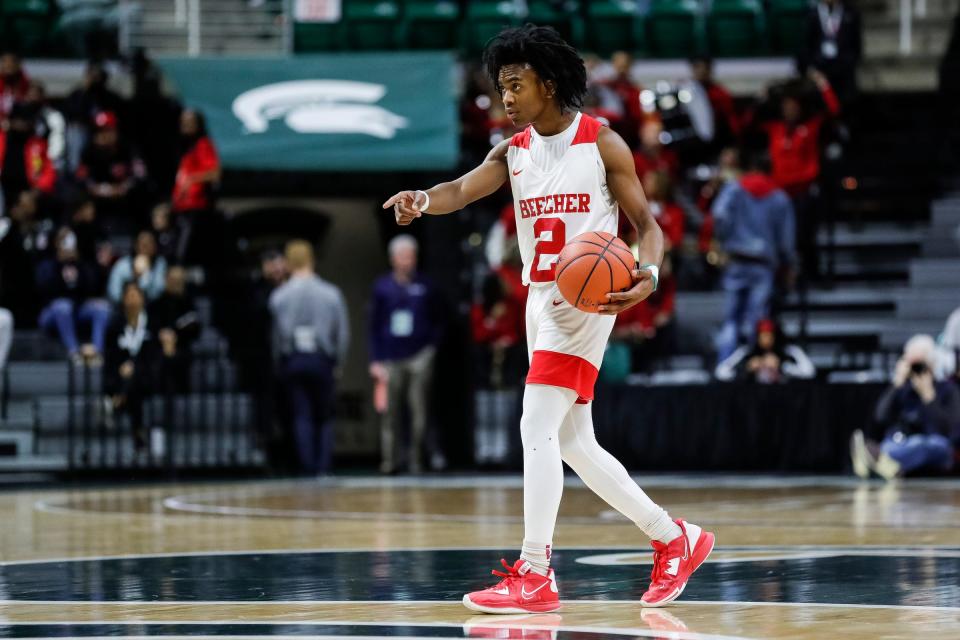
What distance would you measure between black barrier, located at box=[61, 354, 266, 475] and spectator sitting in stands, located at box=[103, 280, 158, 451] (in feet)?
0.08

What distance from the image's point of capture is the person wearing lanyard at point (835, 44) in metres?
18.1

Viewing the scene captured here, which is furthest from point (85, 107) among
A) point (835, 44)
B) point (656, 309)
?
point (835, 44)

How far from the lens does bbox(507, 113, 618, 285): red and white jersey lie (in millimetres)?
6133

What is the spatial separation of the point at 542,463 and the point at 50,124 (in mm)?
12591

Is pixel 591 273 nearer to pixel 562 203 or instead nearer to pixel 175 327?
pixel 562 203

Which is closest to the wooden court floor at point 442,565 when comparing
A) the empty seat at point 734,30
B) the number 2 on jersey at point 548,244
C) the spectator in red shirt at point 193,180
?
the number 2 on jersey at point 548,244

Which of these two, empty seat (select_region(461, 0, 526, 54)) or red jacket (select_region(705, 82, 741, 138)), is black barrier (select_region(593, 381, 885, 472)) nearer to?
red jacket (select_region(705, 82, 741, 138))

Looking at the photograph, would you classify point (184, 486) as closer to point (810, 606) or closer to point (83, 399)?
point (83, 399)

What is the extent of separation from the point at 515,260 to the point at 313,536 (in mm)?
6812

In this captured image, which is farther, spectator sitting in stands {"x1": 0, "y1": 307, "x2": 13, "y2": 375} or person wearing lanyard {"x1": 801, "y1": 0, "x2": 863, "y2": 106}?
person wearing lanyard {"x1": 801, "y1": 0, "x2": 863, "y2": 106}

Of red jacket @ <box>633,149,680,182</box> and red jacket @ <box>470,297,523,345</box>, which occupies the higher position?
red jacket @ <box>633,149,680,182</box>

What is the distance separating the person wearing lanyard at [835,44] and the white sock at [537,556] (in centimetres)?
1286

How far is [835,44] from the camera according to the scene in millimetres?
18094

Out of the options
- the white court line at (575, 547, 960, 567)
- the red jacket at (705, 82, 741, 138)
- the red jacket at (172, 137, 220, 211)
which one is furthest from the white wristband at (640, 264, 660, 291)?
the red jacket at (705, 82, 741, 138)
